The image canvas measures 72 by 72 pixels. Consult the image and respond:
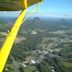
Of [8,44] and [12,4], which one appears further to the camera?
[12,4]

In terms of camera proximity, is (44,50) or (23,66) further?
(44,50)

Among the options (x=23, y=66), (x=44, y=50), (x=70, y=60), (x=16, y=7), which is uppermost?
(x=16, y=7)

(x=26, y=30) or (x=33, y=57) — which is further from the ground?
(x=33, y=57)

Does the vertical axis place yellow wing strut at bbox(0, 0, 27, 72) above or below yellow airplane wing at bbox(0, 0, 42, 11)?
below

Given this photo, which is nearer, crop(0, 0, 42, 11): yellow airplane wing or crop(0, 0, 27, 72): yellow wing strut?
crop(0, 0, 27, 72): yellow wing strut

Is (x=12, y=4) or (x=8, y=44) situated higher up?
(x=12, y=4)

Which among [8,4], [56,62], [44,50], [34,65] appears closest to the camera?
[8,4]

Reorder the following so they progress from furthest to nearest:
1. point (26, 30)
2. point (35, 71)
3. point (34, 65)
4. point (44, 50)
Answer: point (26, 30)
point (44, 50)
point (34, 65)
point (35, 71)

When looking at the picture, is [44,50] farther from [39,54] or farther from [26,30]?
[26,30]

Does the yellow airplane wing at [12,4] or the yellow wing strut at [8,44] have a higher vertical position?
the yellow airplane wing at [12,4]

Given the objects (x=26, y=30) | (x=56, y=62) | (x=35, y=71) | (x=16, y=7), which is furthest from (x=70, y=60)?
(x=16, y=7)

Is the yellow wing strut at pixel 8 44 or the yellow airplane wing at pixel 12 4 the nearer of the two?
the yellow wing strut at pixel 8 44
